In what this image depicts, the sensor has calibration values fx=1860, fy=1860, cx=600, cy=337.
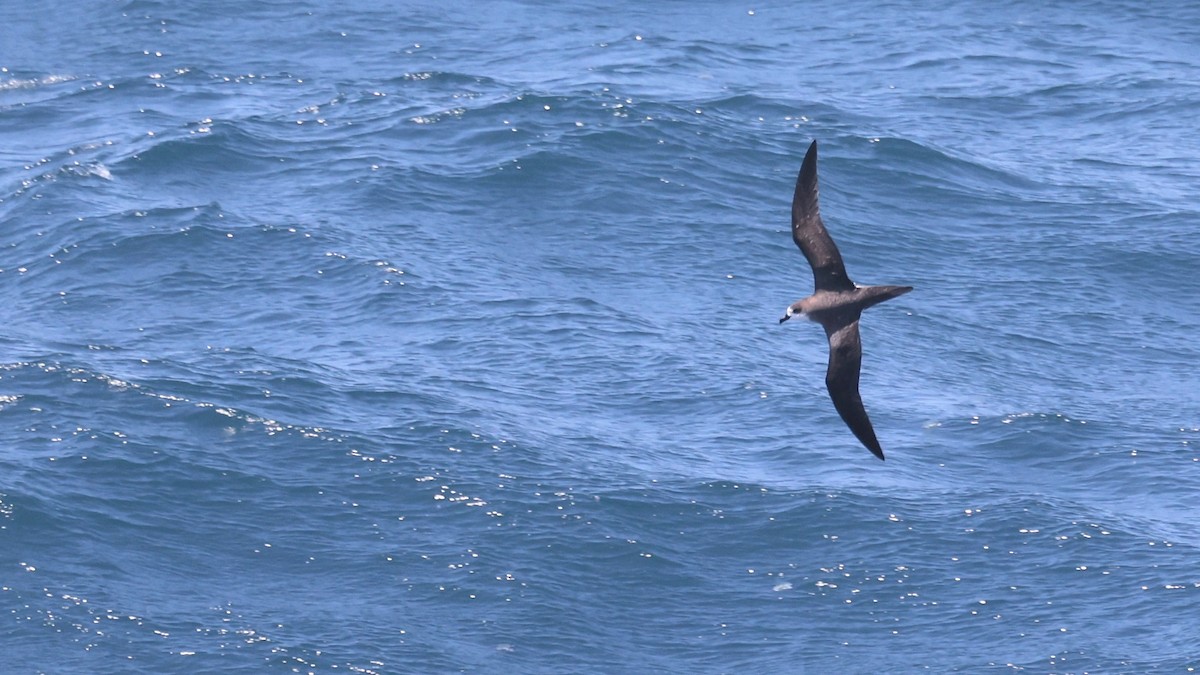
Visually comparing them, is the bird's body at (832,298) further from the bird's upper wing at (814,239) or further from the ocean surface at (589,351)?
the ocean surface at (589,351)

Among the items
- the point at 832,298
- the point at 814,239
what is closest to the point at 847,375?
the point at 832,298

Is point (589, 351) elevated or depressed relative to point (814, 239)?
depressed

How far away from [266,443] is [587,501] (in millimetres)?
7999

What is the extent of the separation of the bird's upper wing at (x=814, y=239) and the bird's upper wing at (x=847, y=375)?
640 mm

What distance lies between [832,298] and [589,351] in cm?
2034

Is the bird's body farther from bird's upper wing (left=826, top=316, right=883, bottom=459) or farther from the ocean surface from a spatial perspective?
the ocean surface

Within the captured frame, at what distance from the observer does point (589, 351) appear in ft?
159

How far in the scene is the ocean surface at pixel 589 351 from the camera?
40594 mm

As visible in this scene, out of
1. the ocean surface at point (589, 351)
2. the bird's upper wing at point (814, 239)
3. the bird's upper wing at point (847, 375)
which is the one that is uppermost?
the bird's upper wing at point (814, 239)

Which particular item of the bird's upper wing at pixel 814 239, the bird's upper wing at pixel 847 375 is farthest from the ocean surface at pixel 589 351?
the bird's upper wing at pixel 814 239

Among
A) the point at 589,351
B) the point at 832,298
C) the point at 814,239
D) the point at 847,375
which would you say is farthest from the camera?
the point at 589,351

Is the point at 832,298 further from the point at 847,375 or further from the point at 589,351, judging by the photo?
the point at 589,351

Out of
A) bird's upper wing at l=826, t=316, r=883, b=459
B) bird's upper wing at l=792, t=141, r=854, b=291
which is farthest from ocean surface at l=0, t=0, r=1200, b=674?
bird's upper wing at l=792, t=141, r=854, b=291

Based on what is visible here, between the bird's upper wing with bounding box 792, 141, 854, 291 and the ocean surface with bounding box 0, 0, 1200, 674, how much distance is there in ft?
44.1
